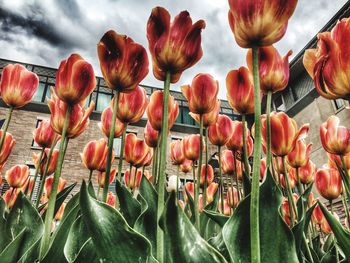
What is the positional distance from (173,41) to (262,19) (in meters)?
0.25

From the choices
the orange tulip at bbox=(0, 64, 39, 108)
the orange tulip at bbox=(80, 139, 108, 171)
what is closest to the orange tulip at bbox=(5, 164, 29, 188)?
the orange tulip at bbox=(80, 139, 108, 171)

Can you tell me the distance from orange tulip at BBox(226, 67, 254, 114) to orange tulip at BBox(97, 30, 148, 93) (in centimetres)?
39

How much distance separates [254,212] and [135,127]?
15951 mm

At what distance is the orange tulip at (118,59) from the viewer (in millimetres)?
846

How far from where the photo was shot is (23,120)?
47.5 ft

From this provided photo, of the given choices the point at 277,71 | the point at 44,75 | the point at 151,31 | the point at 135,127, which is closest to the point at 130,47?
the point at 151,31

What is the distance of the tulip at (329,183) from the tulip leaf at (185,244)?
5.15ft

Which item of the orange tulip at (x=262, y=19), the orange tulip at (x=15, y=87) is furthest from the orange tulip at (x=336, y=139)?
the orange tulip at (x=15, y=87)

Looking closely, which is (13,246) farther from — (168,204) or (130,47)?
(130,47)

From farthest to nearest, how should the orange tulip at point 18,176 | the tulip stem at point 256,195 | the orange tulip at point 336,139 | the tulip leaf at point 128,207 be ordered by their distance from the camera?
the orange tulip at point 18,176
the orange tulip at point 336,139
the tulip leaf at point 128,207
the tulip stem at point 256,195

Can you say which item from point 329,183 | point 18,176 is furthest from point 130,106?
point 18,176

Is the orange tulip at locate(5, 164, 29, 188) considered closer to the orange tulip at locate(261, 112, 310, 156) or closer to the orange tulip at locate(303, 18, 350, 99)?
the orange tulip at locate(261, 112, 310, 156)

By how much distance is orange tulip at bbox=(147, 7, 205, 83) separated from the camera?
77cm

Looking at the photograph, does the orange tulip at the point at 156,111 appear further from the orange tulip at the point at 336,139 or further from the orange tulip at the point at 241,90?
the orange tulip at the point at 336,139
